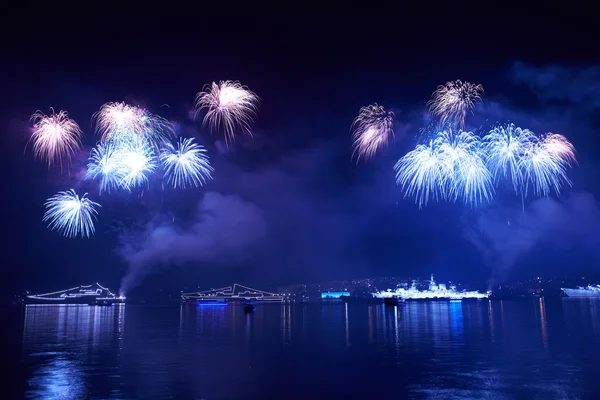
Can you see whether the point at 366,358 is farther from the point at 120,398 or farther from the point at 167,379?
the point at 120,398

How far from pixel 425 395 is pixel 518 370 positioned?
934 cm

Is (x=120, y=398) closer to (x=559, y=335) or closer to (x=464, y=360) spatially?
(x=464, y=360)

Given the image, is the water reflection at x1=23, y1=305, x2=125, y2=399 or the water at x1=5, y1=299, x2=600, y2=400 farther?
the water reflection at x1=23, y1=305, x2=125, y2=399

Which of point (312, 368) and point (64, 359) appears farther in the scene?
point (64, 359)

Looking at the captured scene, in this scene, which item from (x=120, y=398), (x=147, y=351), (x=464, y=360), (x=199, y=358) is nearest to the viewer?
(x=120, y=398)

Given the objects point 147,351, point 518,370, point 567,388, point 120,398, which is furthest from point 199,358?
point 567,388

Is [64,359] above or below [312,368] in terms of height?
above

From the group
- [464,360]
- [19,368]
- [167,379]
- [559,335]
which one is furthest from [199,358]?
[559,335]

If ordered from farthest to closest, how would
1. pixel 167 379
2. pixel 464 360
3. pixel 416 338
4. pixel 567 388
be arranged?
pixel 416 338 → pixel 464 360 → pixel 167 379 → pixel 567 388

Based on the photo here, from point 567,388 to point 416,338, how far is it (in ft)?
76.7

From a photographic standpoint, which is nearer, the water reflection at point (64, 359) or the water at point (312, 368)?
the water at point (312, 368)

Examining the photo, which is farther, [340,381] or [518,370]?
[518,370]

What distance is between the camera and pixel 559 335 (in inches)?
1892

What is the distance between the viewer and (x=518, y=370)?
27.5 m
